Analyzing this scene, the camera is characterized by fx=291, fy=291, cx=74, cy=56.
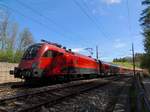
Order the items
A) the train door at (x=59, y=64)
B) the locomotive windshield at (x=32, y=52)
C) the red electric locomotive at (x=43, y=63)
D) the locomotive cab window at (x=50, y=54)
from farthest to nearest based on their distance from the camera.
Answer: the train door at (x=59, y=64), the locomotive cab window at (x=50, y=54), the locomotive windshield at (x=32, y=52), the red electric locomotive at (x=43, y=63)

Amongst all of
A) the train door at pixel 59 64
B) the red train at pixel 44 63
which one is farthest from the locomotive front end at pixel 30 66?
the train door at pixel 59 64

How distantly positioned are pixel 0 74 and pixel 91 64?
13.3 m

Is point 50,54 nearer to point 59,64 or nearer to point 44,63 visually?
point 44,63

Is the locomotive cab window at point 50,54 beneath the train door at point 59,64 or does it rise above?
above

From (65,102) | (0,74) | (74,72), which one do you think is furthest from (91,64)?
(65,102)

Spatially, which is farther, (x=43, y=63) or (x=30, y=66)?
(x=43, y=63)

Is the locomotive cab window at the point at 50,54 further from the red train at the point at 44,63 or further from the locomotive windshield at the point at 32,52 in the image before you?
the locomotive windshield at the point at 32,52

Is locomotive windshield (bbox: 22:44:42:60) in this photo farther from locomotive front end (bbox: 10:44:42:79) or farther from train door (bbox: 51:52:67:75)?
train door (bbox: 51:52:67:75)

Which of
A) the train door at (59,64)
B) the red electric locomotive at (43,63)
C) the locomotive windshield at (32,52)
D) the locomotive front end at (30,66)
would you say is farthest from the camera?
the train door at (59,64)

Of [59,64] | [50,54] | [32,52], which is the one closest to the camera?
[32,52]

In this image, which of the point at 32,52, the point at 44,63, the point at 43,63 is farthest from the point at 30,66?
the point at 32,52

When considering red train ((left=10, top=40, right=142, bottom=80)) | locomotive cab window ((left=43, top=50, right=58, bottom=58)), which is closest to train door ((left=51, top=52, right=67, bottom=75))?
red train ((left=10, top=40, right=142, bottom=80))

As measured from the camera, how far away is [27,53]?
21.8 meters

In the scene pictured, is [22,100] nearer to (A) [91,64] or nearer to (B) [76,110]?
(B) [76,110]
